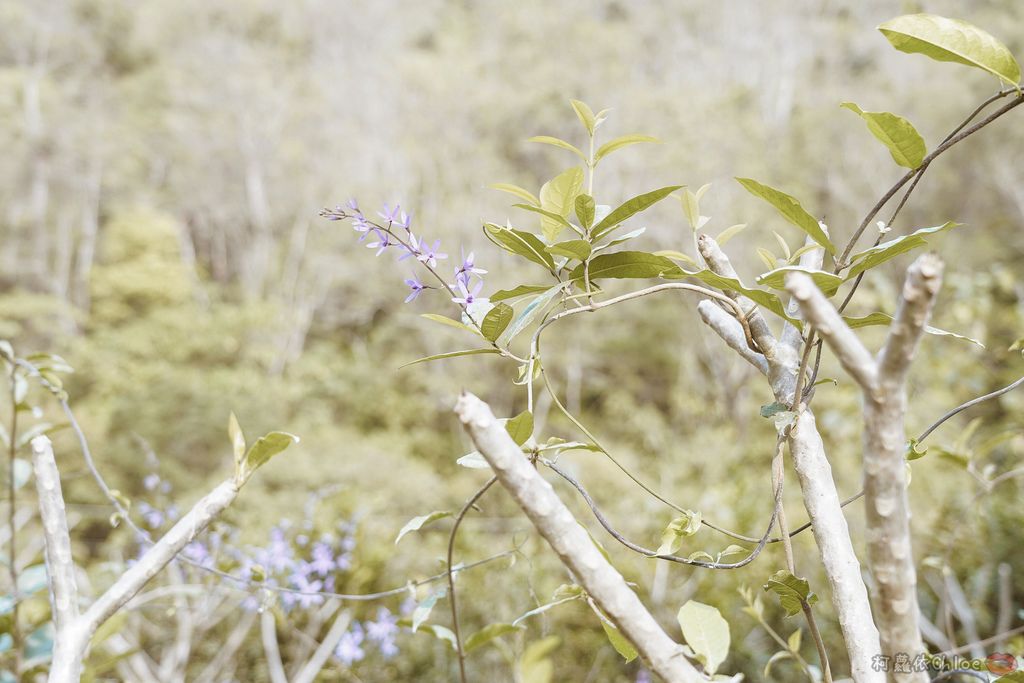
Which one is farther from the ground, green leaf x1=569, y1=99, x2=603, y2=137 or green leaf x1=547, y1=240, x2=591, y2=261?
green leaf x1=569, y1=99, x2=603, y2=137

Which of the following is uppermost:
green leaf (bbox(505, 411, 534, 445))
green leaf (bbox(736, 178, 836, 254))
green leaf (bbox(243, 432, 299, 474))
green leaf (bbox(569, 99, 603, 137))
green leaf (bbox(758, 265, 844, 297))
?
green leaf (bbox(569, 99, 603, 137))

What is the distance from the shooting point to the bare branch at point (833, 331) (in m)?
0.14

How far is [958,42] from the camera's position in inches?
8.4

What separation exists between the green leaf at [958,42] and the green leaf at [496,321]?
0.17 m

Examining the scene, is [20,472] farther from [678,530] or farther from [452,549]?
[678,530]

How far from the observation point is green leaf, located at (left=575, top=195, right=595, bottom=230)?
0.27 metres

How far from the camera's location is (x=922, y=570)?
3.74ft

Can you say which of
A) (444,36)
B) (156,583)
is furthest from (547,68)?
(156,583)

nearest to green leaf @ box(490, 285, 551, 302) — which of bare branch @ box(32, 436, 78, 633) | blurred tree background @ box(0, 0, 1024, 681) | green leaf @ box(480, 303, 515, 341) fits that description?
green leaf @ box(480, 303, 515, 341)

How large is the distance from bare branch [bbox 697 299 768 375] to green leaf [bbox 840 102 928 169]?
0.10m

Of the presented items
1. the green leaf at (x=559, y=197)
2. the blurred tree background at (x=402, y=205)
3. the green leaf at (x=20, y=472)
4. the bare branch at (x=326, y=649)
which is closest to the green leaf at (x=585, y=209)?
the green leaf at (x=559, y=197)

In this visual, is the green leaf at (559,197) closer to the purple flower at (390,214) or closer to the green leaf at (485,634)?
the purple flower at (390,214)

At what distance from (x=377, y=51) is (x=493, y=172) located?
9.62 ft

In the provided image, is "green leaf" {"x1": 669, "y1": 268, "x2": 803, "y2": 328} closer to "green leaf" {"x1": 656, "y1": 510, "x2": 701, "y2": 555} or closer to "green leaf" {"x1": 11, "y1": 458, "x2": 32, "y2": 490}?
"green leaf" {"x1": 656, "y1": 510, "x2": 701, "y2": 555}
